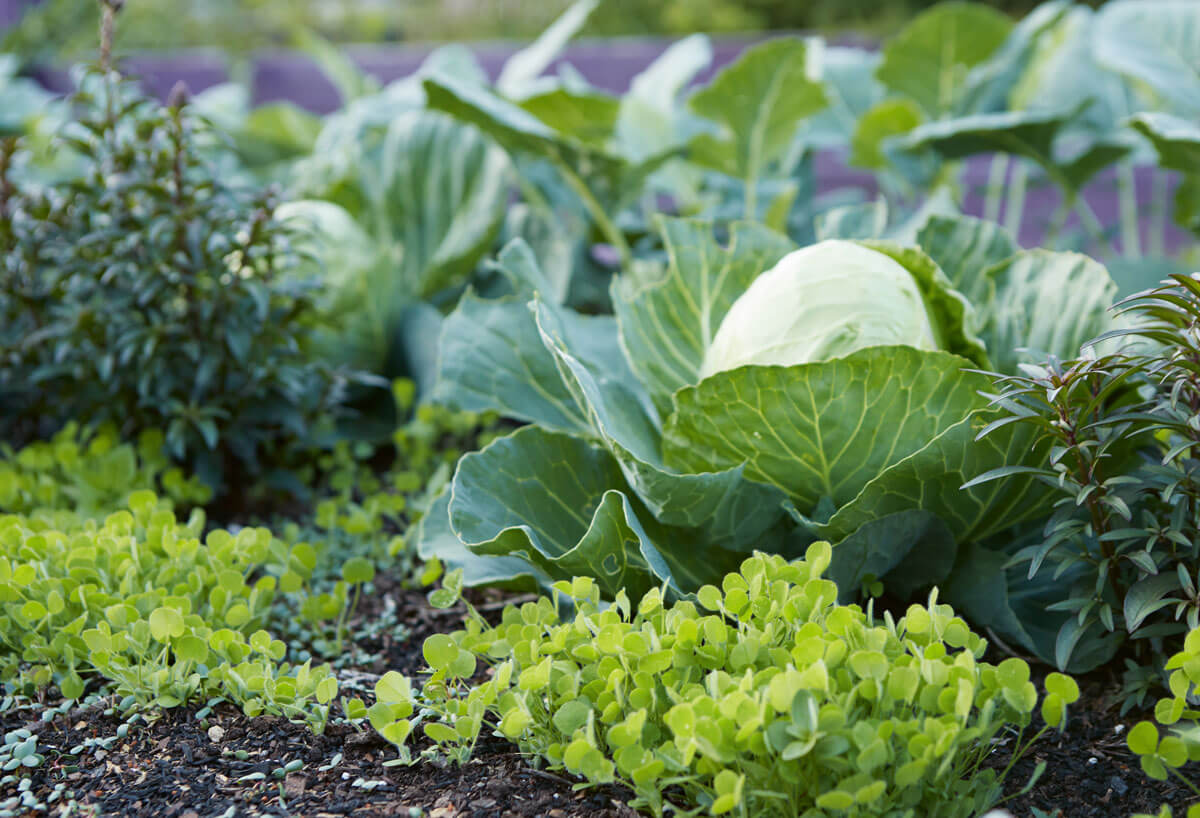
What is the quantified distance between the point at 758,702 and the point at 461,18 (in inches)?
423

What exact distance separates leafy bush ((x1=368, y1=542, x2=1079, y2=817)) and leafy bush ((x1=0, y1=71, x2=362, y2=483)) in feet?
4.40

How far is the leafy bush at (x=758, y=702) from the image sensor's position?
1286 millimetres

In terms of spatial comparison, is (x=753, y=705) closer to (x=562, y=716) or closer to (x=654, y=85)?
(x=562, y=716)

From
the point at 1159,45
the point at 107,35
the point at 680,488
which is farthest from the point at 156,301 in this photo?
the point at 1159,45

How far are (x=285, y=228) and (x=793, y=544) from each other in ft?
5.10

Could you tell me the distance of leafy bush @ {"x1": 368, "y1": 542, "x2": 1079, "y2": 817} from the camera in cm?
129

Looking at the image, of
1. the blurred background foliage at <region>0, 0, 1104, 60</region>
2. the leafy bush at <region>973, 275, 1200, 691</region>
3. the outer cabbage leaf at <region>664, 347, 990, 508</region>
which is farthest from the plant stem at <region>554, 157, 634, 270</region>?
the blurred background foliage at <region>0, 0, 1104, 60</region>

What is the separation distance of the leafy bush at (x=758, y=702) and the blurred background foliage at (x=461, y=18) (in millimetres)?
8158

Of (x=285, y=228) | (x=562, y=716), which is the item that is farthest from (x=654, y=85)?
Answer: (x=562, y=716)

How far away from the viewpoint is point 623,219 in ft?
12.6

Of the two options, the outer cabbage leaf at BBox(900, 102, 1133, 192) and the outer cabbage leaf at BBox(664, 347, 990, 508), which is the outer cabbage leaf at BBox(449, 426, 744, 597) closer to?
the outer cabbage leaf at BBox(664, 347, 990, 508)

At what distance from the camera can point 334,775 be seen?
62.6 inches

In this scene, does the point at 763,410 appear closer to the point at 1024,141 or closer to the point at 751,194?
Result: the point at 751,194

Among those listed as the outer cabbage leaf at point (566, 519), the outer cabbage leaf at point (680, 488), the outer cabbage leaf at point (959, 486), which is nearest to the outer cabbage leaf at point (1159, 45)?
the outer cabbage leaf at point (959, 486)
